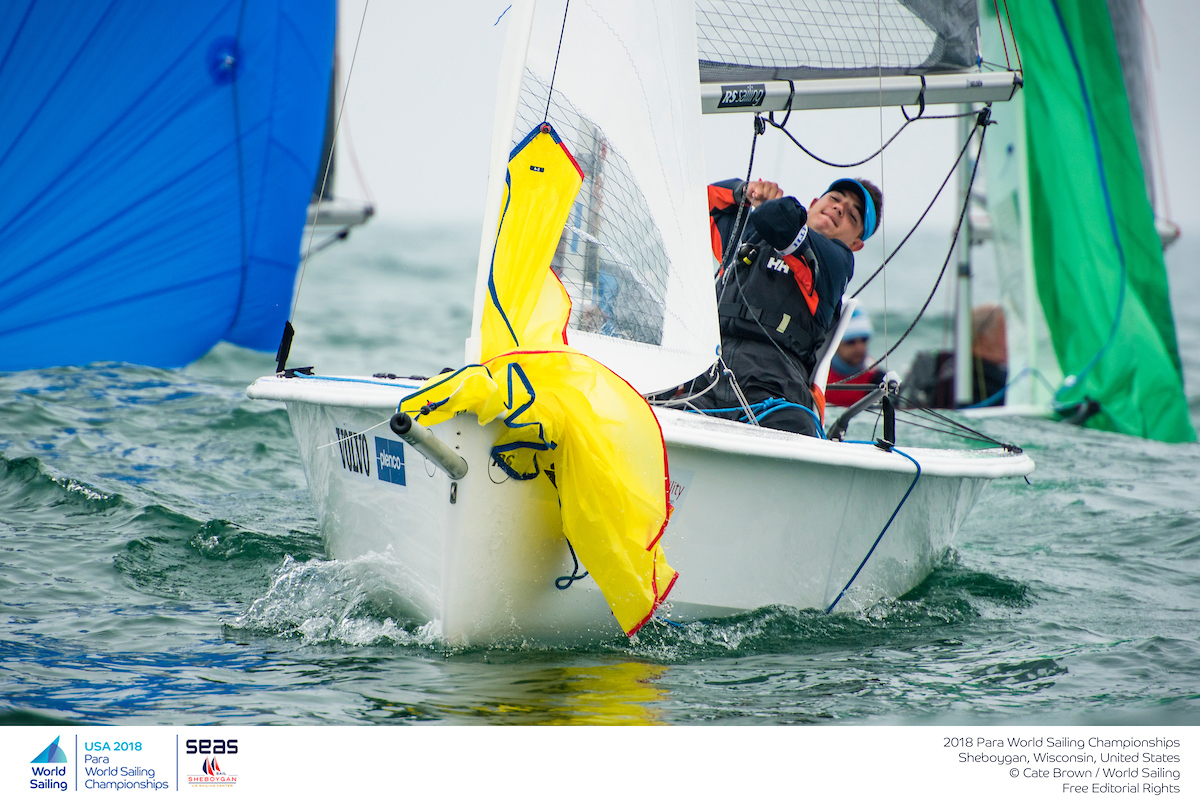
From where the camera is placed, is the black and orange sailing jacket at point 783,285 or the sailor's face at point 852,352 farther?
the sailor's face at point 852,352

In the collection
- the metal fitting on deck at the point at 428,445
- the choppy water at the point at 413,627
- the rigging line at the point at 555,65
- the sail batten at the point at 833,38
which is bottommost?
the choppy water at the point at 413,627

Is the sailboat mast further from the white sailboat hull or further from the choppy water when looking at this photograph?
the white sailboat hull

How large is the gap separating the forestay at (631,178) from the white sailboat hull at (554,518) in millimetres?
236

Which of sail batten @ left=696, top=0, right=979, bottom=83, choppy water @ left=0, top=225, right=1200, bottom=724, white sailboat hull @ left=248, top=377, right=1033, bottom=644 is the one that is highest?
sail batten @ left=696, top=0, right=979, bottom=83

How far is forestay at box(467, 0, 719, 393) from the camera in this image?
2.28 m

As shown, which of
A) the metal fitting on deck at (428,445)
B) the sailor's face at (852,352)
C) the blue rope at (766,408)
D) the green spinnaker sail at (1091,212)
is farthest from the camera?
the sailor's face at (852,352)

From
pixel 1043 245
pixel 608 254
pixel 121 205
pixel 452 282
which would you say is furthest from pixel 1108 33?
pixel 452 282

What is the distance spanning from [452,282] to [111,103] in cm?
1578

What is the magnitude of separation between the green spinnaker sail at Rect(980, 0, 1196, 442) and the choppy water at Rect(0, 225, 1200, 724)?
A: 195cm

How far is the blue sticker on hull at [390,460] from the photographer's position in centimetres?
203

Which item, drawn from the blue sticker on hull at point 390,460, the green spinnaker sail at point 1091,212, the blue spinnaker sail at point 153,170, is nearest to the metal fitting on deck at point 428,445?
the blue sticker on hull at point 390,460
